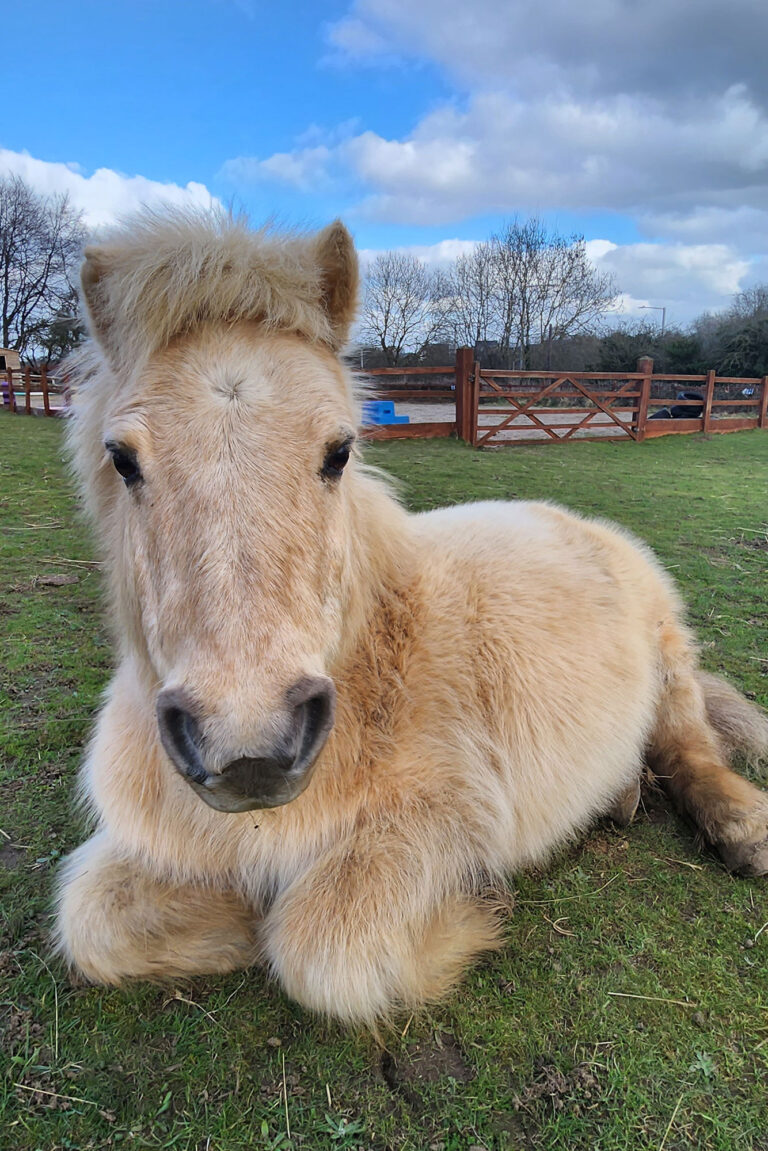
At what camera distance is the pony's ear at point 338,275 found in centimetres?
167

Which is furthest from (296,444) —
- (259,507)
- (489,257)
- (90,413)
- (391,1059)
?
(489,257)

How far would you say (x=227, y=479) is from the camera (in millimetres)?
1302

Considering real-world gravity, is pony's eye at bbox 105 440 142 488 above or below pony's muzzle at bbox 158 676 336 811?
above

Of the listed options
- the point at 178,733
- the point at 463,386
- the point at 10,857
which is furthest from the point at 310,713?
the point at 463,386

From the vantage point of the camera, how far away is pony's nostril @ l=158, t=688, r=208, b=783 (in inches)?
45.9

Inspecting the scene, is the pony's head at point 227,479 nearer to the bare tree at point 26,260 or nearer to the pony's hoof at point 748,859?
the pony's hoof at point 748,859

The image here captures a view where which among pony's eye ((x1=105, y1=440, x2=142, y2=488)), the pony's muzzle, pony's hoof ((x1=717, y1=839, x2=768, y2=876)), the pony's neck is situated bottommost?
pony's hoof ((x1=717, y1=839, x2=768, y2=876))

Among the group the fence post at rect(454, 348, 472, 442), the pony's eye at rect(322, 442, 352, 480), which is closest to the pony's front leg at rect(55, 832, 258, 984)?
the pony's eye at rect(322, 442, 352, 480)

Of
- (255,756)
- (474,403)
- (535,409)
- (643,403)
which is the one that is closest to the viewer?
(255,756)

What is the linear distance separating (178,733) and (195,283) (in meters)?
1.03

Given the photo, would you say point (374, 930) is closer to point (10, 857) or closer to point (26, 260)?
point (10, 857)

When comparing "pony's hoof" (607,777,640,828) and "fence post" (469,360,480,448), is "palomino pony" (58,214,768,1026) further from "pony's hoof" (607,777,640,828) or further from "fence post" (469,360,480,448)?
"fence post" (469,360,480,448)

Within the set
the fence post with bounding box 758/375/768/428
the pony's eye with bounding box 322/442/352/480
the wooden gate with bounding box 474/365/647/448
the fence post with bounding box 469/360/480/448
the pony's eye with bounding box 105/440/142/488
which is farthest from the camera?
the fence post with bounding box 758/375/768/428

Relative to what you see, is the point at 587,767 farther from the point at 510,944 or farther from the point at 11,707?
the point at 11,707
